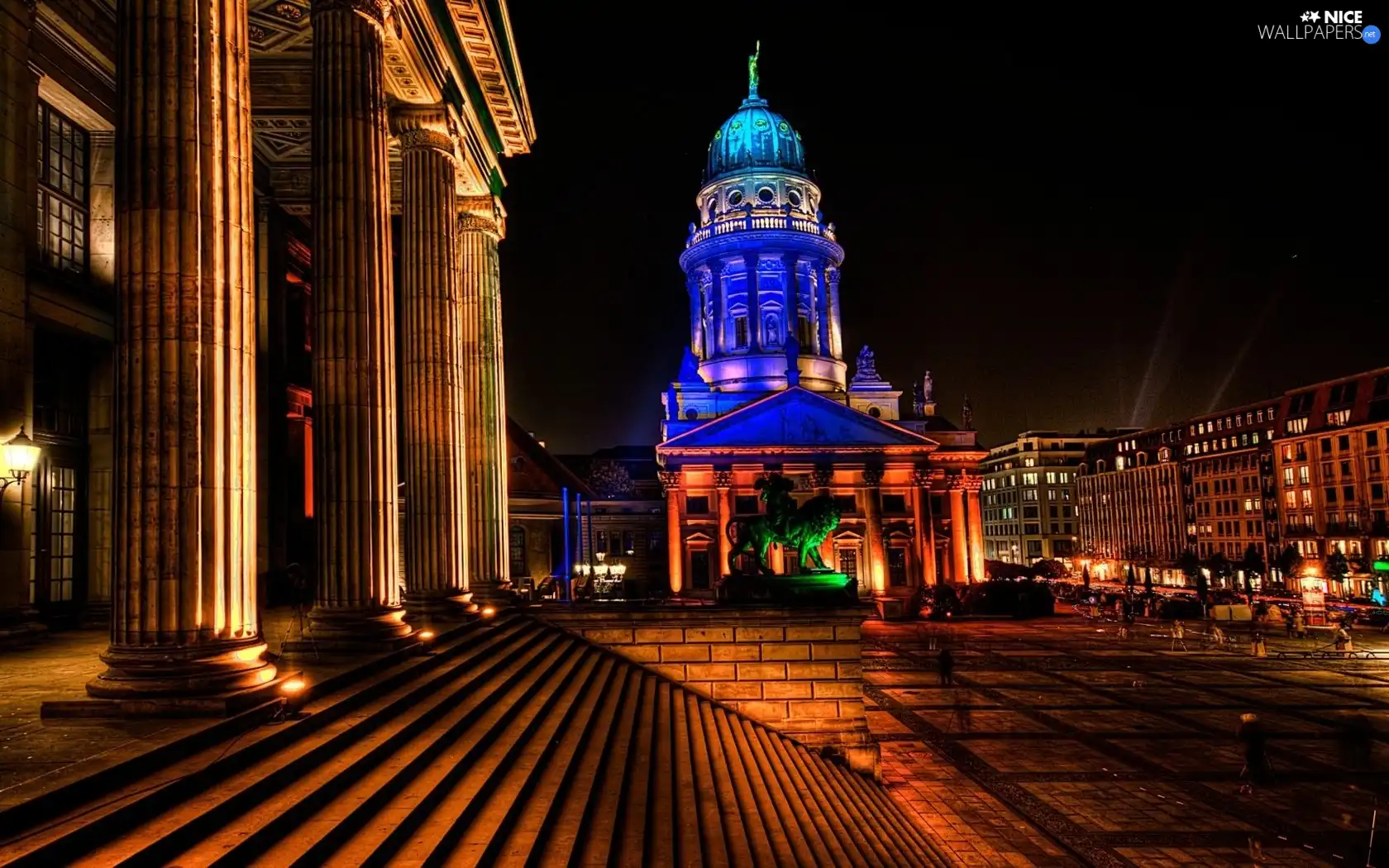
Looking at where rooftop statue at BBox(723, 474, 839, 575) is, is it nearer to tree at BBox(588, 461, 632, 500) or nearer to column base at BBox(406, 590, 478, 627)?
column base at BBox(406, 590, 478, 627)

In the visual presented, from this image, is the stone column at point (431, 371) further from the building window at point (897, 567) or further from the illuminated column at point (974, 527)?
the illuminated column at point (974, 527)

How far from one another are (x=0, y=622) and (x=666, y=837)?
37.7 ft

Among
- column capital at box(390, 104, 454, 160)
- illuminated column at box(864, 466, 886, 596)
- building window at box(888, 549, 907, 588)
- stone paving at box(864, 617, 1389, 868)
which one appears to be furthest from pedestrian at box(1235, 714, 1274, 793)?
building window at box(888, 549, 907, 588)

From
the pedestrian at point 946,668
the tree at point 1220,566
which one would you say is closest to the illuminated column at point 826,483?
the pedestrian at point 946,668

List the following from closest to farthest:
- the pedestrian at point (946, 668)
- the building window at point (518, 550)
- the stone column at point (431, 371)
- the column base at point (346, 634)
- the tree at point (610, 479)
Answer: the column base at point (346, 634) → the stone column at point (431, 371) → the pedestrian at point (946, 668) → the building window at point (518, 550) → the tree at point (610, 479)

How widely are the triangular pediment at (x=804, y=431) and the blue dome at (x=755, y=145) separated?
24.9 meters

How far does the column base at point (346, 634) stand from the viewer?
11.3 metres

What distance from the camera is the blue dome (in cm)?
7744

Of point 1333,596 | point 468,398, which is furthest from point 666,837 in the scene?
point 1333,596

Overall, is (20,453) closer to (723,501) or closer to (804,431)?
(723,501)

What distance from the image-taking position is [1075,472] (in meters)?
128

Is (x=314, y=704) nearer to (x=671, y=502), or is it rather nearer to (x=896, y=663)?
(x=896, y=663)

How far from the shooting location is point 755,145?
78.0 m

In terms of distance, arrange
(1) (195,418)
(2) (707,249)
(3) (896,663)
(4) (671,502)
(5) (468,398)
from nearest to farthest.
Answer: (1) (195,418), (5) (468,398), (3) (896,663), (4) (671,502), (2) (707,249)
